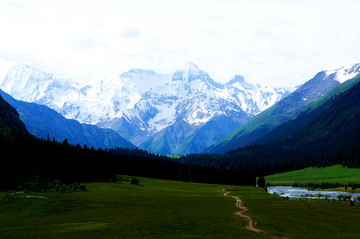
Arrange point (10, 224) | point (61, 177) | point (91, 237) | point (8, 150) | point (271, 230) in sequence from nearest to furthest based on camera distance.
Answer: point (91, 237), point (271, 230), point (10, 224), point (8, 150), point (61, 177)

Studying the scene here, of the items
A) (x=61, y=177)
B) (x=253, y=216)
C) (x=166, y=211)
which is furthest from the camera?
(x=61, y=177)

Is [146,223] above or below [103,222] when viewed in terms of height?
below

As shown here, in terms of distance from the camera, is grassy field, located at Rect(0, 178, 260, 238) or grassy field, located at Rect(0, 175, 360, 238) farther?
grassy field, located at Rect(0, 175, 360, 238)

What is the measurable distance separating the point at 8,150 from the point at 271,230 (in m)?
101

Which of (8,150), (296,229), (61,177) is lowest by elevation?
(296,229)

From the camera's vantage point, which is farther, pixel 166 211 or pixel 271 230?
pixel 166 211

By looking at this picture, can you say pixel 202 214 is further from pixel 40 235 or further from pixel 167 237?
pixel 40 235

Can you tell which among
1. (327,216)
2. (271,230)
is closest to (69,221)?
(271,230)

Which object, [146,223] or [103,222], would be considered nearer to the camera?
[146,223]

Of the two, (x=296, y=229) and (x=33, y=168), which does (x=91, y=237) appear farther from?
(x=33, y=168)

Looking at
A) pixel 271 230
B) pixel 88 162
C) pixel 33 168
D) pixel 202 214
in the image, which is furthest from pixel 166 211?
pixel 88 162

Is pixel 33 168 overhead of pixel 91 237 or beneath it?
overhead

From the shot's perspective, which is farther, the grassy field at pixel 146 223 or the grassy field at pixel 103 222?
the grassy field at pixel 146 223

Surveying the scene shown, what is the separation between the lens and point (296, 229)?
52.5 m
